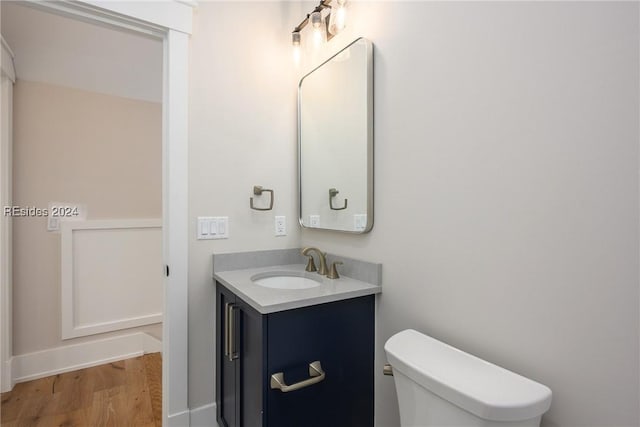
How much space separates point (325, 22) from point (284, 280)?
1.30 m

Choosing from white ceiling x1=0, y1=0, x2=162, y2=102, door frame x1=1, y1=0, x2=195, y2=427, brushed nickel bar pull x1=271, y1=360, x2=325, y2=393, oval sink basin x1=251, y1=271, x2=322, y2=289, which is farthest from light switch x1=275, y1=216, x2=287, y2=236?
white ceiling x1=0, y1=0, x2=162, y2=102

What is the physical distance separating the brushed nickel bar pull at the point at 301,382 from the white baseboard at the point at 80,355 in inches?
75.8

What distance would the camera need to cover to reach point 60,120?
2268 millimetres

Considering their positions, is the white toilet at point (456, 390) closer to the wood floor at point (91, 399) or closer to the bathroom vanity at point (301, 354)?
the bathroom vanity at point (301, 354)

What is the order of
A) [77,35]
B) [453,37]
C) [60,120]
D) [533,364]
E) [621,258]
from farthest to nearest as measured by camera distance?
[60,120], [77,35], [453,37], [533,364], [621,258]

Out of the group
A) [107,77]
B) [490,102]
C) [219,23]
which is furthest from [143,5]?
[490,102]

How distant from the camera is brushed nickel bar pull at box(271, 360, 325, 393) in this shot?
1.09m

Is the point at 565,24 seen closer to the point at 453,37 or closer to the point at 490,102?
the point at 490,102

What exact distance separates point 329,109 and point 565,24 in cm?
99

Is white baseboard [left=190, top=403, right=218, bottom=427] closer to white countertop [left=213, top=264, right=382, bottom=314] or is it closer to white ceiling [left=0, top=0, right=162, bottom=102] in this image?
white countertop [left=213, top=264, right=382, bottom=314]

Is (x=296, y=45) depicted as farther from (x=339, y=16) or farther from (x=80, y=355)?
(x=80, y=355)

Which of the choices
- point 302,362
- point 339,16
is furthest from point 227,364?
point 339,16

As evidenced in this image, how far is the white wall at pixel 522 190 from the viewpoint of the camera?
72cm

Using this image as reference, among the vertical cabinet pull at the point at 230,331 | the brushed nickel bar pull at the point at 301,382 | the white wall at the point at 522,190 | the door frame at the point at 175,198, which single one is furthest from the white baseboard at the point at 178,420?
the white wall at the point at 522,190
